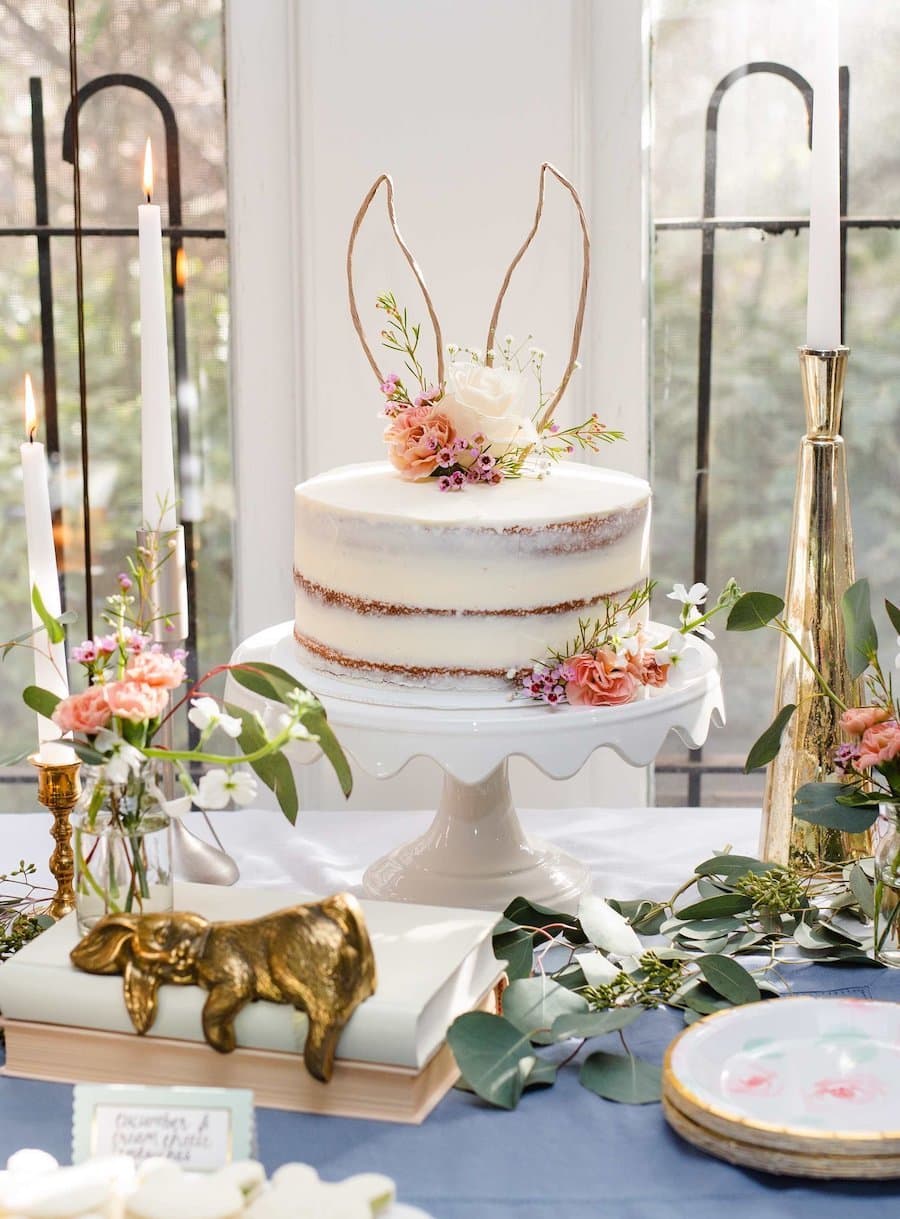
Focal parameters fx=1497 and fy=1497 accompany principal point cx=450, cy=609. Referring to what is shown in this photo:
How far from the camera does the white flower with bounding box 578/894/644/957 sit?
3.53 feet

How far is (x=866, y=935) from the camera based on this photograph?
3.67 ft

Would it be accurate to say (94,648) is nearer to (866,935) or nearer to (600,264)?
(866,935)

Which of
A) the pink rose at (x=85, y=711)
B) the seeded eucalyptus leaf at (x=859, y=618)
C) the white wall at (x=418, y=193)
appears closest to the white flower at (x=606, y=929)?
the seeded eucalyptus leaf at (x=859, y=618)

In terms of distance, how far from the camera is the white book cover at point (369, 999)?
2.88 ft

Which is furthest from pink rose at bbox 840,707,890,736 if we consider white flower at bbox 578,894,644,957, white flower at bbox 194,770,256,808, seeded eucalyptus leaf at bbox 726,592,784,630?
white flower at bbox 194,770,256,808

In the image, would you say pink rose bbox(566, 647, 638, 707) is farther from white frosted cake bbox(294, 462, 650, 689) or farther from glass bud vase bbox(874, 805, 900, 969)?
glass bud vase bbox(874, 805, 900, 969)

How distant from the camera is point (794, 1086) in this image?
88 cm

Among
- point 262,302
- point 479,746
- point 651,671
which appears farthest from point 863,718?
point 262,302

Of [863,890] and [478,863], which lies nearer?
[863,890]

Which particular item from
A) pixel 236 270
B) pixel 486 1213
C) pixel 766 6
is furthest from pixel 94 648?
pixel 766 6

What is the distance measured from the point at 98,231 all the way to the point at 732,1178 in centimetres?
124

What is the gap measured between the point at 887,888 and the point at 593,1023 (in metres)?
0.29

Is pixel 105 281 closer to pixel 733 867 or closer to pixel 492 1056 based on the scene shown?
pixel 733 867

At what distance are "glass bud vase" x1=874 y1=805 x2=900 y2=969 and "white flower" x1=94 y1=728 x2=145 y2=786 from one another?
0.52m
